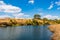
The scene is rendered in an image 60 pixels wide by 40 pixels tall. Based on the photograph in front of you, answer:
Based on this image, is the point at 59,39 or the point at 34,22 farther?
the point at 34,22

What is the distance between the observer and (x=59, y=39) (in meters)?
36.9

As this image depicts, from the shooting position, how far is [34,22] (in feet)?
588

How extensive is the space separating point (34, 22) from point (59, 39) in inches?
5600
